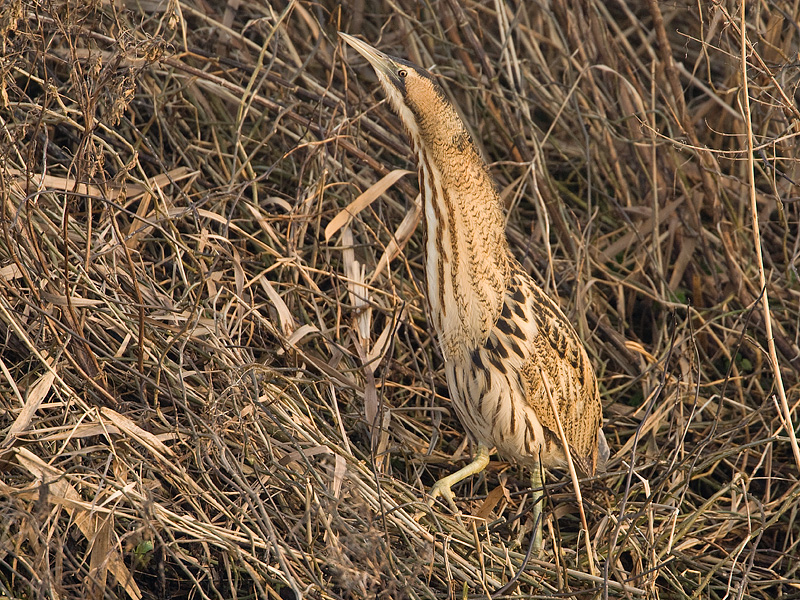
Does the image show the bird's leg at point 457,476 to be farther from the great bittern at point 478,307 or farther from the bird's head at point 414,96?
the bird's head at point 414,96

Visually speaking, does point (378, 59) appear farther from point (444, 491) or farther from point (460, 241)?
point (444, 491)

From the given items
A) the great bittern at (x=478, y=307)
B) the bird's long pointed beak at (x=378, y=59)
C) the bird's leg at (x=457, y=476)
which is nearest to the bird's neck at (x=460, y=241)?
the great bittern at (x=478, y=307)

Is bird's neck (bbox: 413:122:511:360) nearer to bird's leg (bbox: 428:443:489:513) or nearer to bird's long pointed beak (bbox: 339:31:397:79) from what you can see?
bird's long pointed beak (bbox: 339:31:397:79)

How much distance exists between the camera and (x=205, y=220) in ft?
7.27

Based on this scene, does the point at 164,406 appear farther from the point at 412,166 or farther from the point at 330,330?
the point at 412,166

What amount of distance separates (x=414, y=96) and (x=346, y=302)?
0.72 m

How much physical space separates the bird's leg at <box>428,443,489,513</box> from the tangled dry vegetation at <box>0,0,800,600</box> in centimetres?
5

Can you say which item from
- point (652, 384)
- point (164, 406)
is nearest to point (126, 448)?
point (164, 406)

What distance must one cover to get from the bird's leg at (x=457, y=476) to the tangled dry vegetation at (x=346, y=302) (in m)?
0.05

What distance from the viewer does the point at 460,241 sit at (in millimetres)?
1845

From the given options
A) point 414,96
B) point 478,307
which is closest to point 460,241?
point 478,307

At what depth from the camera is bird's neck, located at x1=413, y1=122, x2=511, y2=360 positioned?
181 cm

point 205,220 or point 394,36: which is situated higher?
point 394,36

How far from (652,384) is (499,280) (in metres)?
0.69
